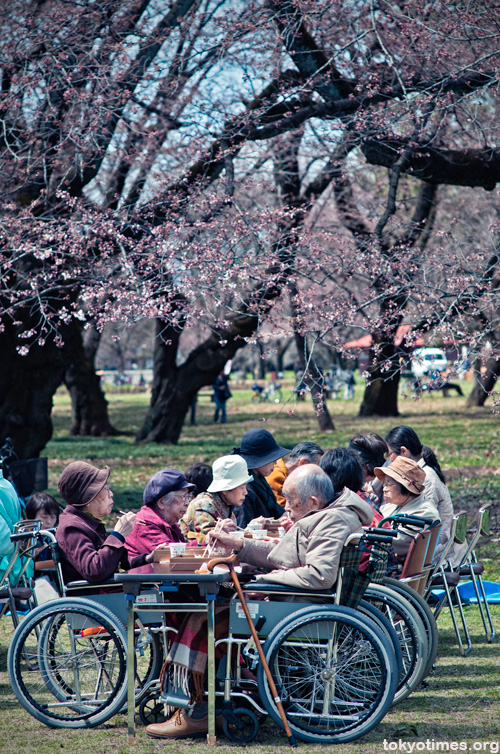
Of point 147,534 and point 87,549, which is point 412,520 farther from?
point 87,549

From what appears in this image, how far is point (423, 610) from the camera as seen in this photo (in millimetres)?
4688

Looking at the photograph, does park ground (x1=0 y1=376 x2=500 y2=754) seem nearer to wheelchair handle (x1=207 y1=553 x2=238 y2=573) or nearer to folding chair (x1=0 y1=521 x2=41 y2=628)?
folding chair (x1=0 y1=521 x2=41 y2=628)

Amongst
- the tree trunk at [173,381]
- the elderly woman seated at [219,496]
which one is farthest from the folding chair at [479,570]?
the tree trunk at [173,381]

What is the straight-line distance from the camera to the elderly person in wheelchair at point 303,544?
408 cm

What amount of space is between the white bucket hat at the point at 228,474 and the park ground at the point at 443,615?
1.27 meters

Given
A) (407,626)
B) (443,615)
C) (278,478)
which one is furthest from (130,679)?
(443,615)

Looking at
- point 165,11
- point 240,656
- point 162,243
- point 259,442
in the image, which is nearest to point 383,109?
point 162,243

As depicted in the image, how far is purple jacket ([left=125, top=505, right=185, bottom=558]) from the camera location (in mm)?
4676

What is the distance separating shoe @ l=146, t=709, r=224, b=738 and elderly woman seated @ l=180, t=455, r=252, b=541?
100 centimetres

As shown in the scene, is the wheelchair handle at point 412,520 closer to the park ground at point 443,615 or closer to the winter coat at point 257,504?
the park ground at point 443,615

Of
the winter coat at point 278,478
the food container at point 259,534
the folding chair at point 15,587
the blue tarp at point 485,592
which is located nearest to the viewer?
the food container at point 259,534

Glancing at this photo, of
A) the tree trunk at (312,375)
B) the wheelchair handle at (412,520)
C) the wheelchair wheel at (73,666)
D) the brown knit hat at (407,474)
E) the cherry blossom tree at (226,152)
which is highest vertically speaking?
the cherry blossom tree at (226,152)

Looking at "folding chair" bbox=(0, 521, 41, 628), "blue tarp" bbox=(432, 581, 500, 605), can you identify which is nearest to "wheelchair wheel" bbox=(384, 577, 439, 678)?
"folding chair" bbox=(0, 521, 41, 628)

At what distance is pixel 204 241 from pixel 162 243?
2.02ft
